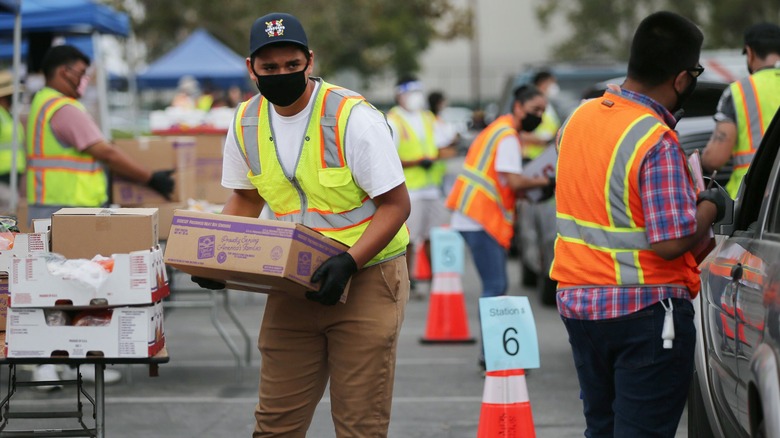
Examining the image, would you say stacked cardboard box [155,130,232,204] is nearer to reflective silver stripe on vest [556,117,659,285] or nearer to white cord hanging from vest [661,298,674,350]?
reflective silver stripe on vest [556,117,659,285]

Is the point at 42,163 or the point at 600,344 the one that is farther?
the point at 42,163

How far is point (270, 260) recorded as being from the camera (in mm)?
4496

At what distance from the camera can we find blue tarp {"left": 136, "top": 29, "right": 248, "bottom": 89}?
28.6m

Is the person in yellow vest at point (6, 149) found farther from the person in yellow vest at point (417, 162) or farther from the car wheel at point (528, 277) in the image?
the car wheel at point (528, 277)

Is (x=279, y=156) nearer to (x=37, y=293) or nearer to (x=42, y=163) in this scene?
(x=37, y=293)

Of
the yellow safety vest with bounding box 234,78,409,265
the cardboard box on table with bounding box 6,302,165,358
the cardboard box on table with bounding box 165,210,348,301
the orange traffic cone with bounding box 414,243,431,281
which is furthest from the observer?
the orange traffic cone with bounding box 414,243,431,281

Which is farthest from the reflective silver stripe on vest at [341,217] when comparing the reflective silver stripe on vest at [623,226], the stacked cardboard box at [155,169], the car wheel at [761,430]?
the stacked cardboard box at [155,169]

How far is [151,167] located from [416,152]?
5.14 metres

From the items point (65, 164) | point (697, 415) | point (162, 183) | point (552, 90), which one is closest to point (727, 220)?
point (697, 415)

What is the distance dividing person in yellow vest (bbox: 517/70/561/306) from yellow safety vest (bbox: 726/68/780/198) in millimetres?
1885

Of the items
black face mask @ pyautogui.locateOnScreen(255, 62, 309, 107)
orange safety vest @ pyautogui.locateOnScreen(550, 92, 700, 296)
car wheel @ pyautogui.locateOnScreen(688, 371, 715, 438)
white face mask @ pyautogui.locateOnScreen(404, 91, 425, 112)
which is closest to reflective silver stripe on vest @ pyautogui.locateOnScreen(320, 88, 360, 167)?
black face mask @ pyautogui.locateOnScreen(255, 62, 309, 107)

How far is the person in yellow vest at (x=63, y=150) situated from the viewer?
27.4ft

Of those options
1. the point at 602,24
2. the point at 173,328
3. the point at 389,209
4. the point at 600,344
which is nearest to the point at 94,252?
the point at 389,209

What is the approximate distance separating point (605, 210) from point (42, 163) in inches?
199
